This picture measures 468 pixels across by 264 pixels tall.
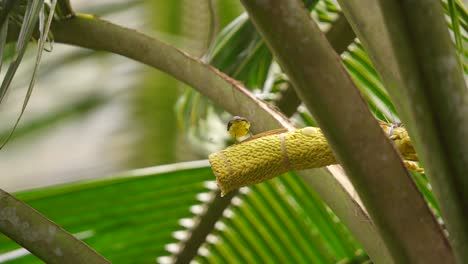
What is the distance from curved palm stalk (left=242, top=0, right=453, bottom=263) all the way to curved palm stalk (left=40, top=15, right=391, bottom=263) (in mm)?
250

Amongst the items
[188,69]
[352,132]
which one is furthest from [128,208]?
[352,132]

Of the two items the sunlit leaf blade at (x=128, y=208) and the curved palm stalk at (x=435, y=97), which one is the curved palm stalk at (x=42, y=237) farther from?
the sunlit leaf blade at (x=128, y=208)

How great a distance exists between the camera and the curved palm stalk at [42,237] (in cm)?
67

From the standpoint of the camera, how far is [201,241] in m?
1.36

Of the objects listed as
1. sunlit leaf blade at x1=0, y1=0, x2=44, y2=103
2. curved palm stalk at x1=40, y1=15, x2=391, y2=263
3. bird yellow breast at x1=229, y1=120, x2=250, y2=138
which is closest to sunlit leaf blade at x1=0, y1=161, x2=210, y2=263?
curved palm stalk at x1=40, y1=15, x2=391, y2=263

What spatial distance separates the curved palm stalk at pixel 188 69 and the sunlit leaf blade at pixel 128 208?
32 cm

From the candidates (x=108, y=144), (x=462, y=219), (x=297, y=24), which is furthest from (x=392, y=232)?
(x=108, y=144)

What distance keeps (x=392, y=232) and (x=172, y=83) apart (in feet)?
3.00

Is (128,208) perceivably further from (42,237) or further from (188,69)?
(42,237)

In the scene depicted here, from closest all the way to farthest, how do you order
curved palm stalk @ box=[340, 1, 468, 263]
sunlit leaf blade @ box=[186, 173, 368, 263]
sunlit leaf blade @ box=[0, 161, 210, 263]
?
1. curved palm stalk @ box=[340, 1, 468, 263]
2. sunlit leaf blade @ box=[0, 161, 210, 263]
3. sunlit leaf blade @ box=[186, 173, 368, 263]

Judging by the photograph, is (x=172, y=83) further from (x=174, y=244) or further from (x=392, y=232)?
(x=392, y=232)

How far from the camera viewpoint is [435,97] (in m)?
0.52

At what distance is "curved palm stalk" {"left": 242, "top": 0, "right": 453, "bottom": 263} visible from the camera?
21.2 inches

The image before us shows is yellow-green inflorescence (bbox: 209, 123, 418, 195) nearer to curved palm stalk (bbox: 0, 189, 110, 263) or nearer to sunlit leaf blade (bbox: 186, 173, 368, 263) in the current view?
curved palm stalk (bbox: 0, 189, 110, 263)
